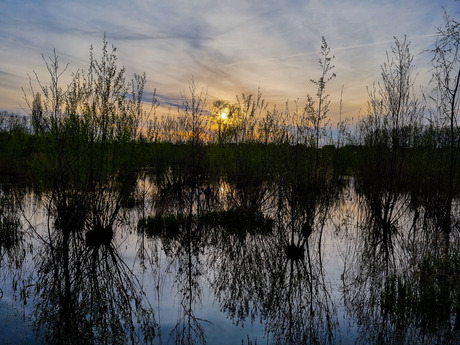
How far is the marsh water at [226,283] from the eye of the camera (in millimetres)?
3689

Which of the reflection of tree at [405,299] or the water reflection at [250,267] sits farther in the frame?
the water reflection at [250,267]

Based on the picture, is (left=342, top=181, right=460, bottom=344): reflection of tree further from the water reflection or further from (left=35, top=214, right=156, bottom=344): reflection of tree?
(left=35, top=214, right=156, bottom=344): reflection of tree

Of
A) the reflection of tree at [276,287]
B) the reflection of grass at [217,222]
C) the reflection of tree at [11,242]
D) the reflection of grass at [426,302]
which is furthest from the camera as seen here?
the reflection of grass at [217,222]

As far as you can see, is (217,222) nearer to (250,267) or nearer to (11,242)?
(250,267)

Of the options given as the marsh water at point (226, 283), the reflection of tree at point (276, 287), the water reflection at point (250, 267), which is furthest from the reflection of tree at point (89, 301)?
the reflection of tree at point (276, 287)

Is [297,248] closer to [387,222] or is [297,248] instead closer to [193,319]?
[193,319]

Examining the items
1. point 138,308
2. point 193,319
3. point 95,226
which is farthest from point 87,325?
point 95,226

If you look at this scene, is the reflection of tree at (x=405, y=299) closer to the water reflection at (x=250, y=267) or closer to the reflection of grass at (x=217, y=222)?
the water reflection at (x=250, y=267)

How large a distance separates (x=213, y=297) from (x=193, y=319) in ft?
2.17

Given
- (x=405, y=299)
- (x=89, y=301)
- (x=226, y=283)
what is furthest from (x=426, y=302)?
(x=89, y=301)

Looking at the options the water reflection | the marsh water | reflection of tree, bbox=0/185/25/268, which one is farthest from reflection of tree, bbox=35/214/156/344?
the water reflection

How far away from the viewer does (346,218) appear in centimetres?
966

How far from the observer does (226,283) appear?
16.8 feet

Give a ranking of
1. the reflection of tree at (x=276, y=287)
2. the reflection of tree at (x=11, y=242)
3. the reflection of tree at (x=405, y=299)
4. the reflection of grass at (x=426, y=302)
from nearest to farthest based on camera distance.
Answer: the reflection of tree at (x=405, y=299)
the reflection of grass at (x=426, y=302)
the reflection of tree at (x=276, y=287)
the reflection of tree at (x=11, y=242)
